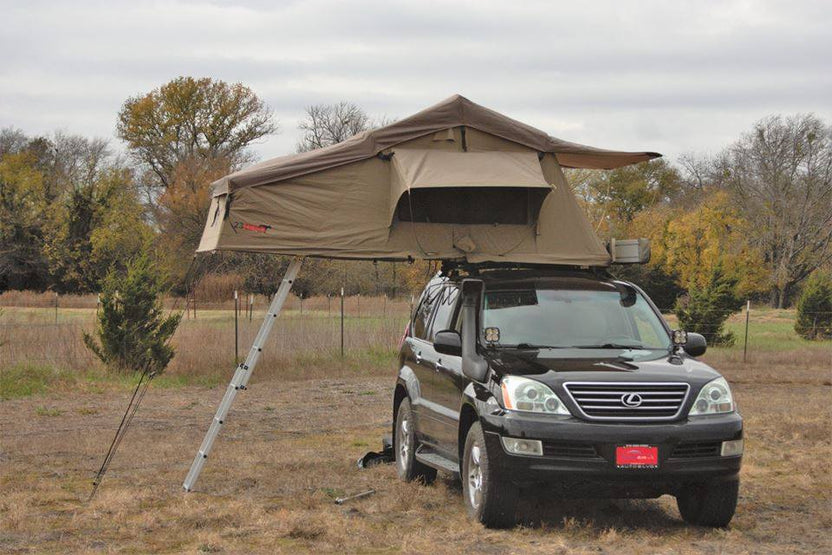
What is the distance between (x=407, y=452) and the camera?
1055cm

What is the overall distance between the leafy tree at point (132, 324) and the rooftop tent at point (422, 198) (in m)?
11.5

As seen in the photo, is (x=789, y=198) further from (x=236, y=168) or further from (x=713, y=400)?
(x=713, y=400)

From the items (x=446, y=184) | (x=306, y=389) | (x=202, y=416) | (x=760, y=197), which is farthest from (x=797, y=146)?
(x=446, y=184)

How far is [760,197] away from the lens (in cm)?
6353

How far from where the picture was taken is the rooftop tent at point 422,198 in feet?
33.1

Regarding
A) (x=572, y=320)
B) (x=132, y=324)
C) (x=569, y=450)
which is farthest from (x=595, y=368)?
(x=132, y=324)

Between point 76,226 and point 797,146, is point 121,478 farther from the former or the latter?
point 797,146

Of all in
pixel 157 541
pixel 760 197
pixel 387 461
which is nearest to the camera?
pixel 157 541

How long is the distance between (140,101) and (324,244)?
64221 millimetres

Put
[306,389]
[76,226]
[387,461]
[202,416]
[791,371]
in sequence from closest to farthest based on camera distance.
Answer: [387,461] → [202,416] → [306,389] → [791,371] → [76,226]

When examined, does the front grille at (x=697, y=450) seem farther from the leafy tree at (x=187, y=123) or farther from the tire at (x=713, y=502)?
the leafy tree at (x=187, y=123)

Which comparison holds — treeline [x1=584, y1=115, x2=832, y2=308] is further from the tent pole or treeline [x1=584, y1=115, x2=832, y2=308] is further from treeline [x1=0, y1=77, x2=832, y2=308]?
the tent pole

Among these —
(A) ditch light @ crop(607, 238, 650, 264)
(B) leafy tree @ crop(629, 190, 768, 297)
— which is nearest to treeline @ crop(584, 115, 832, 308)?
(B) leafy tree @ crop(629, 190, 768, 297)

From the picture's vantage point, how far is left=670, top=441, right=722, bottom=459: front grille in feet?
25.5
